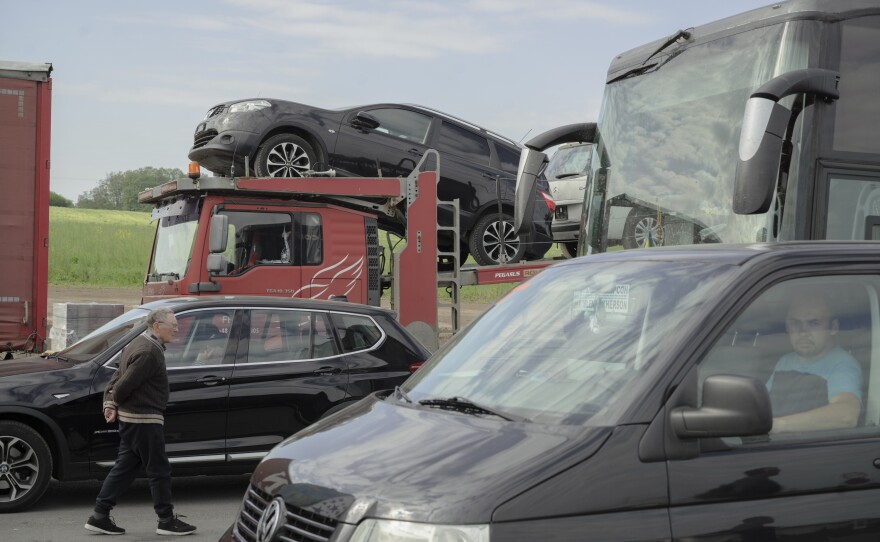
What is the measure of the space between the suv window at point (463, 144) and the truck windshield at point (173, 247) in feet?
12.3

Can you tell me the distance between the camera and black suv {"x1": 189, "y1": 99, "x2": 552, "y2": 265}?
1402cm

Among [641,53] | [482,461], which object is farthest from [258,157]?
[482,461]

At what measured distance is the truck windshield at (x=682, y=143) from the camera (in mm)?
7863

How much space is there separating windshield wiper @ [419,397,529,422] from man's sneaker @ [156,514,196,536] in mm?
4416

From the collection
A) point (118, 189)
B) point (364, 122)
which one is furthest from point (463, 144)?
point (118, 189)

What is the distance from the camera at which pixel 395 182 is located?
1371 centimetres

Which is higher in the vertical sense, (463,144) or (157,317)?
(463,144)

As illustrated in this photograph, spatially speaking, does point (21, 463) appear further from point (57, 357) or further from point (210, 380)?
point (210, 380)

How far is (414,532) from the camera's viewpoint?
Answer: 3270mm

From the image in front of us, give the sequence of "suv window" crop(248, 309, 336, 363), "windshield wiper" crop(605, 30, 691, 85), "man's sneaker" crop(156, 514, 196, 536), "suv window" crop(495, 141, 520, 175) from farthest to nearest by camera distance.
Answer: "suv window" crop(495, 141, 520, 175) < "suv window" crop(248, 309, 336, 363) < "windshield wiper" crop(605, 30, 691, 85) < "man's sneaker" crop(156, 514, 196, 536)

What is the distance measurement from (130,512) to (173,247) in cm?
455

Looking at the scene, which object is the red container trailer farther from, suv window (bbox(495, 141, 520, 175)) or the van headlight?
the van headlight

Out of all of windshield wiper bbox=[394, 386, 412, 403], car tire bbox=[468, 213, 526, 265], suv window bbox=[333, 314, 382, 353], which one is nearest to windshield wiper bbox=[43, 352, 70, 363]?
suv window bbox=[333, 314, 382, 353]

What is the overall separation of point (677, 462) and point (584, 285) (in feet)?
3.39
